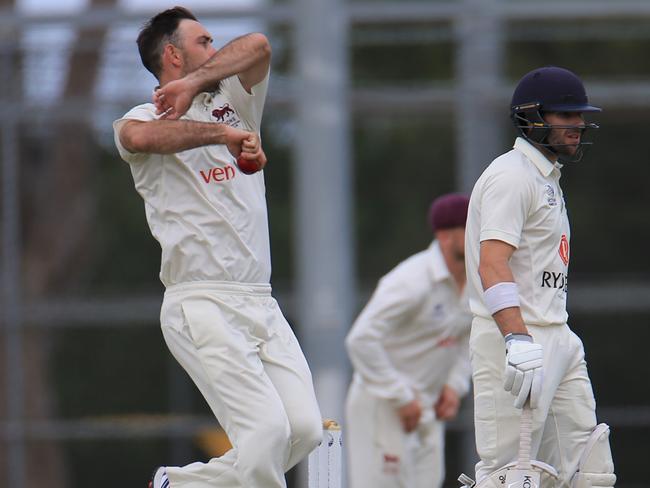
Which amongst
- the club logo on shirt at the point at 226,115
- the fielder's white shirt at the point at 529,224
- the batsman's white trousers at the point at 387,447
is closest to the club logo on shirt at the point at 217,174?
the club logo on shirt at the point at 226,115

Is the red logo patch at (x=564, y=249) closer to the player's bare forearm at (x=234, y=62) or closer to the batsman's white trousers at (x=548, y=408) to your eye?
the batsman's white trousers at (x=548, y=408)

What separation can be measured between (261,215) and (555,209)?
45.9 inches

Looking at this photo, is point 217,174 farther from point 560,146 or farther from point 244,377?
point 560,146

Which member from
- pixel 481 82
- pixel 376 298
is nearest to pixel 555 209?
pixel 376 298

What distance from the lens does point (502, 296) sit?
575cm

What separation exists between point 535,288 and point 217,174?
52.2 inches

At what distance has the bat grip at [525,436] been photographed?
5699 millimetres

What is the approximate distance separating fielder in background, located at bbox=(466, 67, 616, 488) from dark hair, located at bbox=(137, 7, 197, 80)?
1.38 meters

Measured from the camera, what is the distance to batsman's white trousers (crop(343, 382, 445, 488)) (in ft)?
27.9

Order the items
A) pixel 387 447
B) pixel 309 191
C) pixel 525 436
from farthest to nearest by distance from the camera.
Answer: pixel 309 191 < pixel 387 447 < pixel 525 436

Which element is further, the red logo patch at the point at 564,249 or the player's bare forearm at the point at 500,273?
the red logo patch at the point at 564,249

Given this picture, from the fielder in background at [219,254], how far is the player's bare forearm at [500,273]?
33.2 inches

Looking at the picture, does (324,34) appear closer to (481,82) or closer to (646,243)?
(481,82)

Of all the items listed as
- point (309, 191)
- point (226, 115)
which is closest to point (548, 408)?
point (226, 115)
